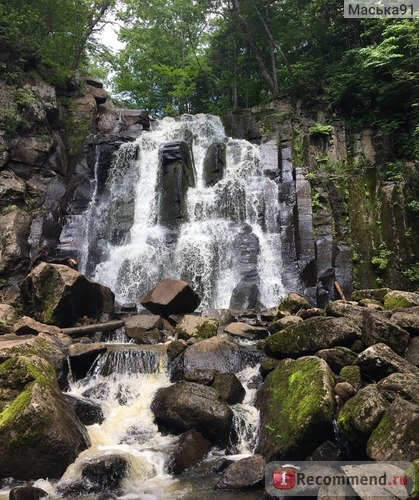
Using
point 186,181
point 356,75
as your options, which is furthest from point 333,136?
point 186,181

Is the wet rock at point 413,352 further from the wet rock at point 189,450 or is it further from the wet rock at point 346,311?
the wet rock at point 189,450

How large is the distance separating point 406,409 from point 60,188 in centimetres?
1883

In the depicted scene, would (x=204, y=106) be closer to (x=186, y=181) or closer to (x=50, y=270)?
(x=186, y=181)

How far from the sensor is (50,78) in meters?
24.4

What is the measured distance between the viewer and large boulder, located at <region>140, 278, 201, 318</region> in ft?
41.5

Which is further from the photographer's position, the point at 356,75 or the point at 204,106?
the point at 204,106

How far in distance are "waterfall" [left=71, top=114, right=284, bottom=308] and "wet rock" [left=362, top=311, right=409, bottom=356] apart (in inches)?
292

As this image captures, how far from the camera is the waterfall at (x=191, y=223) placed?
16.6 metres

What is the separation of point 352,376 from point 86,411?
15.8 ft

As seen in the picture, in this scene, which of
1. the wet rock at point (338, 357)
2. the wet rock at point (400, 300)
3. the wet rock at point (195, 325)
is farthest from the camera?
the wet rock at point (195, 325)

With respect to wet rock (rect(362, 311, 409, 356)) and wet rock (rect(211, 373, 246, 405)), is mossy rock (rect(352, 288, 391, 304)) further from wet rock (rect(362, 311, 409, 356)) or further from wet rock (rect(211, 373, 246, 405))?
wet rock (rect(211, 373, 246, 405))

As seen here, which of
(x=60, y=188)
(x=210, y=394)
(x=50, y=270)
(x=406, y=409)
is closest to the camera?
(x=406, y=409)

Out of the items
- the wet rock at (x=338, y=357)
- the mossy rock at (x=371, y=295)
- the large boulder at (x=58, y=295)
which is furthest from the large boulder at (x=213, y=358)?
the large boulder at (x=58, y=295)

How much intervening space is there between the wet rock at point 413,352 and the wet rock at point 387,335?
75mm
